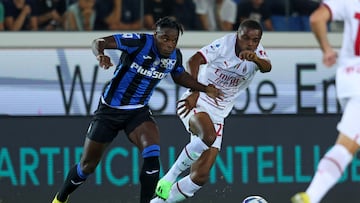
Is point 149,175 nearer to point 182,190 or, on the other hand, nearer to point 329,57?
point 182,190

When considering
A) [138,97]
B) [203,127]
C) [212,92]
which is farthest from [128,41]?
[203,127]

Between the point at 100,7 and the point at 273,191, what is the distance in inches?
152

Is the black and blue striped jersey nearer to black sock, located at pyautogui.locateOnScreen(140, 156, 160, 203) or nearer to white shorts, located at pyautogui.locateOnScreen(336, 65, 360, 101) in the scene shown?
black sock, located at pyautogui.locateOnScreen(140, 156, 160, 203)

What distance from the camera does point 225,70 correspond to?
9.86 metres

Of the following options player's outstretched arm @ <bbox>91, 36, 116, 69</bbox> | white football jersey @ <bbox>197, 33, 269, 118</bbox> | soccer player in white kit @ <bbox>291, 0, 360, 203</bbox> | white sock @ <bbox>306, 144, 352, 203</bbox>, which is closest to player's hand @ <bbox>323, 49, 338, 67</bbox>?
soccer player in white kit @ <bbox>291, 0, 360, 203</bbox>

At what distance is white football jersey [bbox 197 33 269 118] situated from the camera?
386 inches

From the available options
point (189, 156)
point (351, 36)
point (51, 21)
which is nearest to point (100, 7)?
point (51, 21)

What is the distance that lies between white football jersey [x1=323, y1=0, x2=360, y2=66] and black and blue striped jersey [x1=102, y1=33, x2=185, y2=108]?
7.42ft

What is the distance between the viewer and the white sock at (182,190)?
9742mm

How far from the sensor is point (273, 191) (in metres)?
11.1

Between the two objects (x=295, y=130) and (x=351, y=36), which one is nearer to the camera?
(x=351, y=36)

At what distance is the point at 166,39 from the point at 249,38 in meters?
0.96

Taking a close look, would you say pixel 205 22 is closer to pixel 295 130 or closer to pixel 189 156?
pixel 295 130

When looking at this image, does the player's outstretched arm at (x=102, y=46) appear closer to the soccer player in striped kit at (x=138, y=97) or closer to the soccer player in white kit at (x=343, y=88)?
the soccer player in striped kit at (x=138, y=97)
